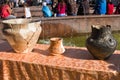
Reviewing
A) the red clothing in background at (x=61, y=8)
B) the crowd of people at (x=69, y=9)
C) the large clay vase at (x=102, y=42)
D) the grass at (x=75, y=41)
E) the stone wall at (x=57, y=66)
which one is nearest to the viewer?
the stone wall at (x=57, y=66)

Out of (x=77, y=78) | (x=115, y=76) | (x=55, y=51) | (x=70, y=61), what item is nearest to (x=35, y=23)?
(x=55, y=51)

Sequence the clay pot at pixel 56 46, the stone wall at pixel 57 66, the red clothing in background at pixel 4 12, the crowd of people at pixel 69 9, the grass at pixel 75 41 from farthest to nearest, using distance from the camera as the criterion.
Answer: the crowd of people at pixel 69 9, the red clothing in background at pixel 4 12, the grass at pixel 75 41, the clay pot at pixel 56 46, the stone wall at pixel 57 66

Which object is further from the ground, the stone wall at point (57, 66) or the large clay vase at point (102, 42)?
the large clay vase at point (102, 42)

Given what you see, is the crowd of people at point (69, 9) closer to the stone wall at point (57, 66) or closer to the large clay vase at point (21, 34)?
the large clay vase at point (21, 34)

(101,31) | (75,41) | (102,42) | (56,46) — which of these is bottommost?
(75,41)

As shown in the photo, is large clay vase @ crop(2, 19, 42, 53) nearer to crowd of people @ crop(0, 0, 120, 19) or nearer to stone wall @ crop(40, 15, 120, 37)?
stone wall @ crop(40, 15, 120, 37)

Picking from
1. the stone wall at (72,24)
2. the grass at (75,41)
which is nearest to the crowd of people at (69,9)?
the stone wall at (72,24)

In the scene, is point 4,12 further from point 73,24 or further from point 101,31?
point 101,31

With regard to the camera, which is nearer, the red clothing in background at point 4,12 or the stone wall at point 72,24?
the stone wall at point 72,24

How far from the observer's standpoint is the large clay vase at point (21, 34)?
3.36 meters

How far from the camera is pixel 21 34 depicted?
11.0 ft

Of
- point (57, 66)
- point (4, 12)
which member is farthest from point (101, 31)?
point (4, 12)

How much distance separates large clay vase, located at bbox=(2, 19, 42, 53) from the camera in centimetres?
336

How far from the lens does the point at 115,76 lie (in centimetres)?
282
